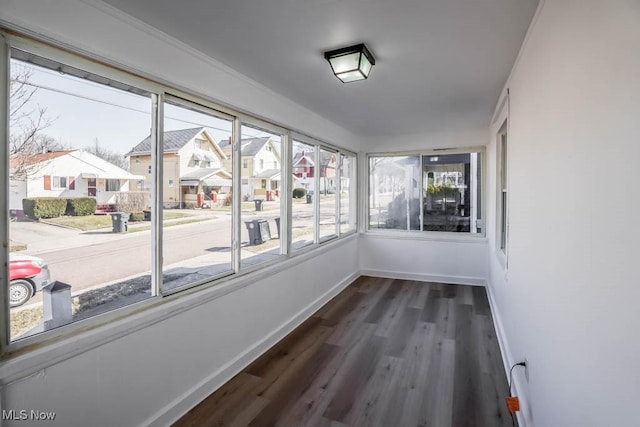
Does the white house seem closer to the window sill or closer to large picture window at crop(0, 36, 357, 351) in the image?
large picture window at crop(0, 36, 357, 351)

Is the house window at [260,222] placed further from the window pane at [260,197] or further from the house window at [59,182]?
the house window at [59,182]

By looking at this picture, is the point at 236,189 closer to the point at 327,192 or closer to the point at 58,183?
the point at 58,183

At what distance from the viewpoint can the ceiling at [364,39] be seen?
5.57 feet

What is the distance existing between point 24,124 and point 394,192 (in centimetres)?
486

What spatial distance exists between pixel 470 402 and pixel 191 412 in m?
1.93

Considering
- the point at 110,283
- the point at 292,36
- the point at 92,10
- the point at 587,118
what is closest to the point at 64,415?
the point at 110,283

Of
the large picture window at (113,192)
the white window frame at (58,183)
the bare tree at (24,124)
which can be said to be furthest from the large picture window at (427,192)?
the bare tree at (24,124)

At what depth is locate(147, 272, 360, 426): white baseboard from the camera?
2010 millimetres

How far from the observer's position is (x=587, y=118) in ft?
3.53

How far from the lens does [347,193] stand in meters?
5.33

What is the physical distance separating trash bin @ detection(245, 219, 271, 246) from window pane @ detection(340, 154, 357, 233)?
206 cm

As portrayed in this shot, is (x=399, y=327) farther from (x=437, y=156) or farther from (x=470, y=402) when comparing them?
(x=437, y=156)

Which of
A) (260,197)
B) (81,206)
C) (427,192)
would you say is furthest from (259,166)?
(427,192)

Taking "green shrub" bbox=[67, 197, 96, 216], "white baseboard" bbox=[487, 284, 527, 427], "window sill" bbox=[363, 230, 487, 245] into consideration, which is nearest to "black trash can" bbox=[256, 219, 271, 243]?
"green shrub" bbox=[67, 197, 96, 216]
